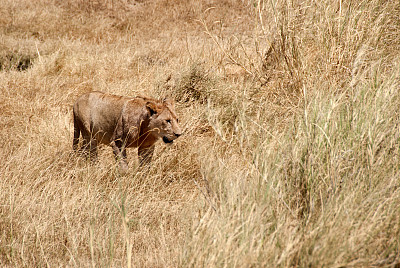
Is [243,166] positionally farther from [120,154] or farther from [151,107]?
[120,154]

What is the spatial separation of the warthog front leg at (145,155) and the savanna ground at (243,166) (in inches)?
4.5

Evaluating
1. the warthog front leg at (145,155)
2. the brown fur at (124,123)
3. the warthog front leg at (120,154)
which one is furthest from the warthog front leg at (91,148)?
the warthog front leg at (145,155)

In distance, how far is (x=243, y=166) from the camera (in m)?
4.27

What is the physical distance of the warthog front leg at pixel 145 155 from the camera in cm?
471

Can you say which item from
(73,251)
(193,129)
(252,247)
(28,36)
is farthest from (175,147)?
(28,36)

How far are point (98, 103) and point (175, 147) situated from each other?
3.44 feet

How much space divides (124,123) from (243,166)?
1.41m

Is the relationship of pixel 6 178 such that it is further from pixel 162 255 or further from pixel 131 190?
pixel 162 255

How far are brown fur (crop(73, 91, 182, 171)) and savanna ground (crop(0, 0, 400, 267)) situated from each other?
0.22 m

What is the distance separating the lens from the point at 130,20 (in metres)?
14.2

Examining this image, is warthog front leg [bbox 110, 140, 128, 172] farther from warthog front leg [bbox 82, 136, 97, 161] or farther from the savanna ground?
warthog front leg [bbox 82, 136, 97, 161]

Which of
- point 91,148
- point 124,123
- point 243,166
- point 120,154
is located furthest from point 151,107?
point 243,166

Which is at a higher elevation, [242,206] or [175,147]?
[242,206]

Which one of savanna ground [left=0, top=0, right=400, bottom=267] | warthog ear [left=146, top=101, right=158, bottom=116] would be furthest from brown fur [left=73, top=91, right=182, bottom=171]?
savanna ground [left=0, top=0, right=400, bottom=267]
